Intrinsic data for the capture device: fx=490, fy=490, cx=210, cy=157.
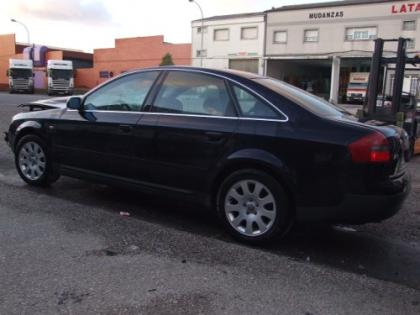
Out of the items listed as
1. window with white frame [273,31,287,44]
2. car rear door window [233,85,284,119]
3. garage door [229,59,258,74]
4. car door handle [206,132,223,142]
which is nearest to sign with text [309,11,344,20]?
window with white frame [273,31,287,44]

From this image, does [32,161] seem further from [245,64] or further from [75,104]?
[245,64]

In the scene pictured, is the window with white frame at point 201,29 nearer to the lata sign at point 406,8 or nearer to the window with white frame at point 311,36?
the window with white frame at point 311,36

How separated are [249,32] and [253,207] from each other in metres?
44.3

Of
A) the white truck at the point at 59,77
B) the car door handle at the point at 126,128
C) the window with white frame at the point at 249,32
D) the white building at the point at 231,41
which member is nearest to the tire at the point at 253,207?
the car door handle at the point at 126,128

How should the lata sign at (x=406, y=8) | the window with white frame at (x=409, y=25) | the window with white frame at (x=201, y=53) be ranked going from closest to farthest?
1. the lata sign at (x=406, y=8)
2. the window with white frame at (x=409, y=25)
3. the window with white frame at (x=201, y=53)

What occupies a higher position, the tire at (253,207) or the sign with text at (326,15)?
the sign with text at (326,15)

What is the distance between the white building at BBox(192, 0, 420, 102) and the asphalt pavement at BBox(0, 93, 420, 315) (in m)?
37.0

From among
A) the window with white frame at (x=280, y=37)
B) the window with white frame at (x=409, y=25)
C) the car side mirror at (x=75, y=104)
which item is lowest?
the car side mirror at (x=75, y=104)

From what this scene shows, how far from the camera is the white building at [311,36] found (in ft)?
133

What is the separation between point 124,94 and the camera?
212 inches

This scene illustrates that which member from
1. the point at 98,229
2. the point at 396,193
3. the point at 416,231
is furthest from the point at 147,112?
the point at 416,231

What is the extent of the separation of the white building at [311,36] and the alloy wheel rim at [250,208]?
37.4m

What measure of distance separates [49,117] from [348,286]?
4.08 meters

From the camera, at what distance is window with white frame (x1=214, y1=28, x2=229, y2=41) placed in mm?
47816
